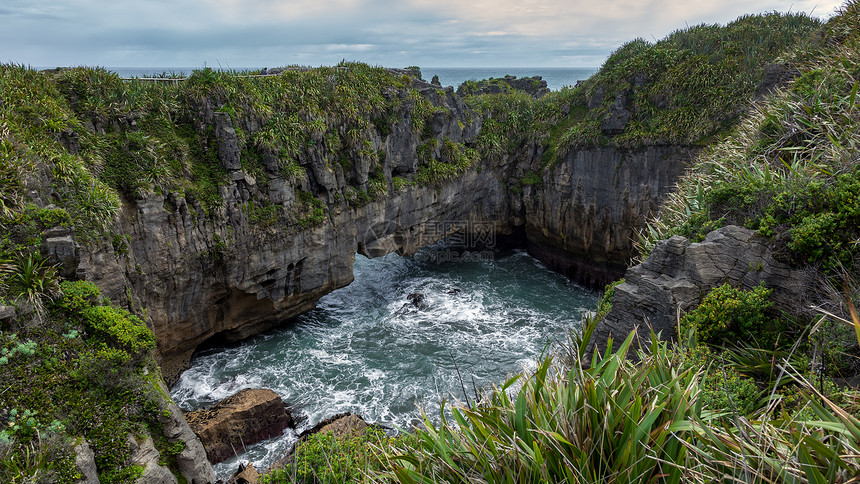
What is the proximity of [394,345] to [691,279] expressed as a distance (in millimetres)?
12505

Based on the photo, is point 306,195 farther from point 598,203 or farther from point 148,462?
point 598,203

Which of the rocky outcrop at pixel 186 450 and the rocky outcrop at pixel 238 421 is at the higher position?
the rocky outcrop at pixel 186 450

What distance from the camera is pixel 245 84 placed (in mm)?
17594

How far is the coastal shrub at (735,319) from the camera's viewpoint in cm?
731

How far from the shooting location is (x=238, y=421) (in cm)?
1290

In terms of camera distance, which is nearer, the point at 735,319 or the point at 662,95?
the point at 735,319

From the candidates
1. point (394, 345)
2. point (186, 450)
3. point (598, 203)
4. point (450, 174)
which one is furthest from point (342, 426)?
point (598, 203)

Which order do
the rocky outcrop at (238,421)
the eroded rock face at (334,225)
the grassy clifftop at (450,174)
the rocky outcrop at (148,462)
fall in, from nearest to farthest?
the grassy clifftop at (450,174)
the rocky outcrop at (148,462)
the rocky outcrop at (238,421)
the eroded rock face at (334,225)

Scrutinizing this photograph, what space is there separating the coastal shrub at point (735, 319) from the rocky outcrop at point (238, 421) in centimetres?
1140

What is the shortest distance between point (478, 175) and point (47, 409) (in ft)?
70.2

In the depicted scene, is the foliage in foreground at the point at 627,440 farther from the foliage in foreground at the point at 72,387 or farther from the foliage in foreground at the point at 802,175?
the foliage in foreground at the point at 72,387

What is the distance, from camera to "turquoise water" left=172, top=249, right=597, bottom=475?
15219 mm

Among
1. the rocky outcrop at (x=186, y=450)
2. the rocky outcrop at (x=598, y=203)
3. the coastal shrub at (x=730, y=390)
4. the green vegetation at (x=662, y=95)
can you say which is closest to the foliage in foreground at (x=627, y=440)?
the coastal shrub at (x=730, y=390)

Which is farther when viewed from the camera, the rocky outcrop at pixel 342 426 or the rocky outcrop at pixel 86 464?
the rocky outcrop at pixel 342 426
